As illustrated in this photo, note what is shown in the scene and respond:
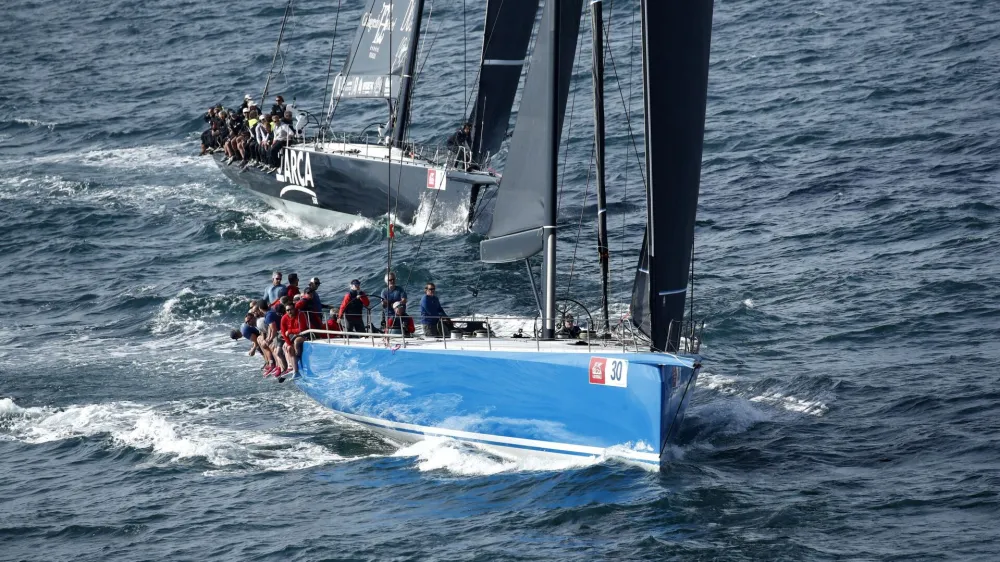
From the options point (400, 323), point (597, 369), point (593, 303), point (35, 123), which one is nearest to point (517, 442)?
point (597, 369)

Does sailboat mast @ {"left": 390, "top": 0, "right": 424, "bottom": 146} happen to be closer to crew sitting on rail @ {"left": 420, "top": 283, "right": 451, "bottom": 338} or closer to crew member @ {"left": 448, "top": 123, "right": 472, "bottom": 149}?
crew member @ {"left": 448, "top": 123, "right": 472, "bottom": 149}

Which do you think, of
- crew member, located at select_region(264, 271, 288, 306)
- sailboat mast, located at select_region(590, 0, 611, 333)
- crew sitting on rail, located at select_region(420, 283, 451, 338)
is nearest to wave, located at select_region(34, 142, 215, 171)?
crew member, located at select_region(264, 271, 288, 306)

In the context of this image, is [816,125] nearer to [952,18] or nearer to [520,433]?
[952,18]

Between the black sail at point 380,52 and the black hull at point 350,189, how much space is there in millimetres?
2028

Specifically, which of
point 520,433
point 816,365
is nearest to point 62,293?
point 520,433

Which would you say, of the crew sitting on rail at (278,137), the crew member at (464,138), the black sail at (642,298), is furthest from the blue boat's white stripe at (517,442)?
the crew sitting on rail at (278,137)

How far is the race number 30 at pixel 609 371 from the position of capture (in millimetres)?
15672

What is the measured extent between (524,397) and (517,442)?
755 millimetres

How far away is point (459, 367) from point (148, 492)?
475cm

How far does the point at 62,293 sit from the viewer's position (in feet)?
91.0

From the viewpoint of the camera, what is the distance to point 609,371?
51.6 feet

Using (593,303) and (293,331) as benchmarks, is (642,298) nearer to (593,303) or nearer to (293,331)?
(293,331)

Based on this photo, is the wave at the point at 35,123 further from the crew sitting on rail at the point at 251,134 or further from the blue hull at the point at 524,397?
the blue hull at the point at 524,397

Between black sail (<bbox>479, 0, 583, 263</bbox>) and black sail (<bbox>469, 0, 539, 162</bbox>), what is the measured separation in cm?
999
